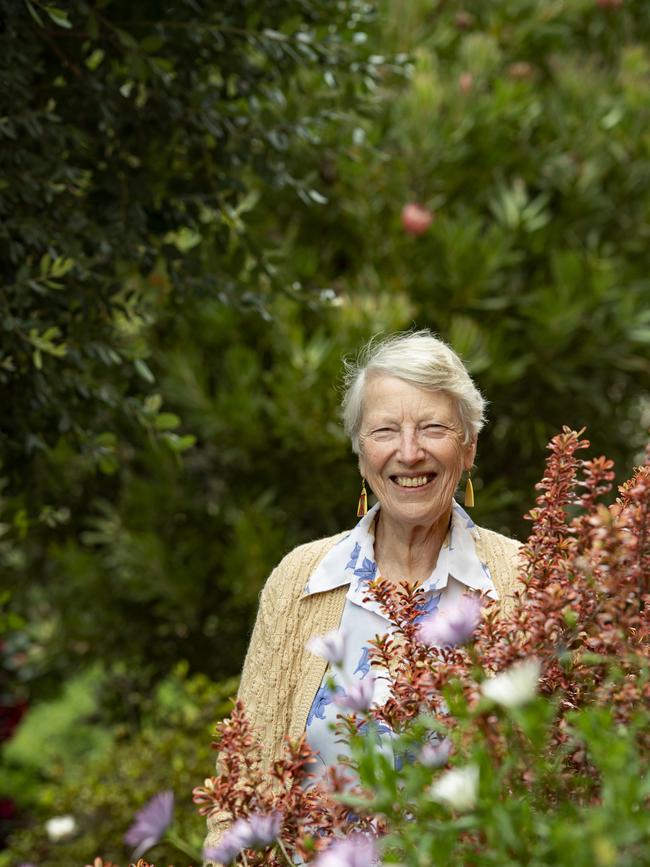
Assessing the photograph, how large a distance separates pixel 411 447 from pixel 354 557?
1.01 feet

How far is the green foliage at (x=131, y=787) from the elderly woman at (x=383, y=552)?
1.97 meters

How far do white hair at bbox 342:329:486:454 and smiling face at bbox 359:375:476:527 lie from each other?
0.02 metres

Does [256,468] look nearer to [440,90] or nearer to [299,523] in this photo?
[299,523]

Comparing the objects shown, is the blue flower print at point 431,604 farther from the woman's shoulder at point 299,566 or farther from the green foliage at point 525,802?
the green foliage at point 525,802

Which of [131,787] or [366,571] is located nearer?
[366,571]

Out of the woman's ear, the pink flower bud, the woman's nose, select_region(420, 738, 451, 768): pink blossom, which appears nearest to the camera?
select_region(420, 738, 451, 768): pink blossom

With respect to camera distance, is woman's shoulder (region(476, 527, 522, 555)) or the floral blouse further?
woman's shoulder (region(476, 527, 522, 555))

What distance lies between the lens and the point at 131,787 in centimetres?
425

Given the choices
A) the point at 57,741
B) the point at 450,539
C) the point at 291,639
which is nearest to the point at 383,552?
the point at 450,539

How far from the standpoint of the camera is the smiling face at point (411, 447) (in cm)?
207

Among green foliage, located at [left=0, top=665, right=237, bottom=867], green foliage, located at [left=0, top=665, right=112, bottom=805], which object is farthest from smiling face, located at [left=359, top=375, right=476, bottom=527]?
green foliage, located at [left=0, top=665, right=112, bottom=805]

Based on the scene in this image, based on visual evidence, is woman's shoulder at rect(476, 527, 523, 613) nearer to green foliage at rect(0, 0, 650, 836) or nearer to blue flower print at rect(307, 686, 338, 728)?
blue flower print at rect(307, 686, 338, 728)

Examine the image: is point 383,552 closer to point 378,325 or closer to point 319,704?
point 319,704

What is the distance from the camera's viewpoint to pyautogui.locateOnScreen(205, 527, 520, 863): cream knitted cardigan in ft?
6.91
